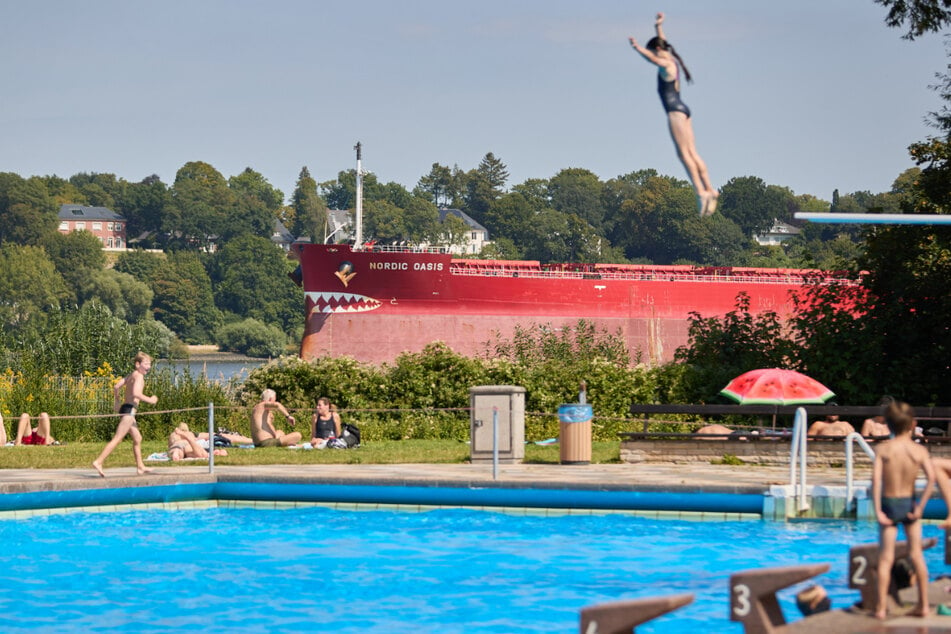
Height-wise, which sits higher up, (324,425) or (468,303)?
(468,303)

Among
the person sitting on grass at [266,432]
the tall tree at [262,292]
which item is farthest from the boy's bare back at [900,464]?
the tall tree at [262,292]

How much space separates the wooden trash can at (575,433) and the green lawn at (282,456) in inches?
18.2

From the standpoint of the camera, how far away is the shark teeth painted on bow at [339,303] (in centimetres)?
4478

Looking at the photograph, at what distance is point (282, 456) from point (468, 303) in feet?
98.9

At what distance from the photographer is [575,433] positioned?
13359 mm

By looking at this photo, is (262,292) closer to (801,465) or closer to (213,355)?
(213,355)

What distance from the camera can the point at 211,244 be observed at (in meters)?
146

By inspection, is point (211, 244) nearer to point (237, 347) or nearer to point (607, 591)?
point (237, 347)

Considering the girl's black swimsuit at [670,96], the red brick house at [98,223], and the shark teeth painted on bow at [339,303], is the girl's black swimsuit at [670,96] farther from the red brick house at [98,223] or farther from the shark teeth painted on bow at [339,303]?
the red brick house at [98,223]

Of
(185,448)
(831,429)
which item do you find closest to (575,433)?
(831,429)

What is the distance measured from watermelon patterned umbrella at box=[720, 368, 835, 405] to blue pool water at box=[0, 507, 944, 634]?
10.8ft

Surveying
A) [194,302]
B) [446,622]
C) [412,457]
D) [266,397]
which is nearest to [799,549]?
[446,622]

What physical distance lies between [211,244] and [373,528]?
138m

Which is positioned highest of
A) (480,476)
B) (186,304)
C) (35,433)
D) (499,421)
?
(186,304)
